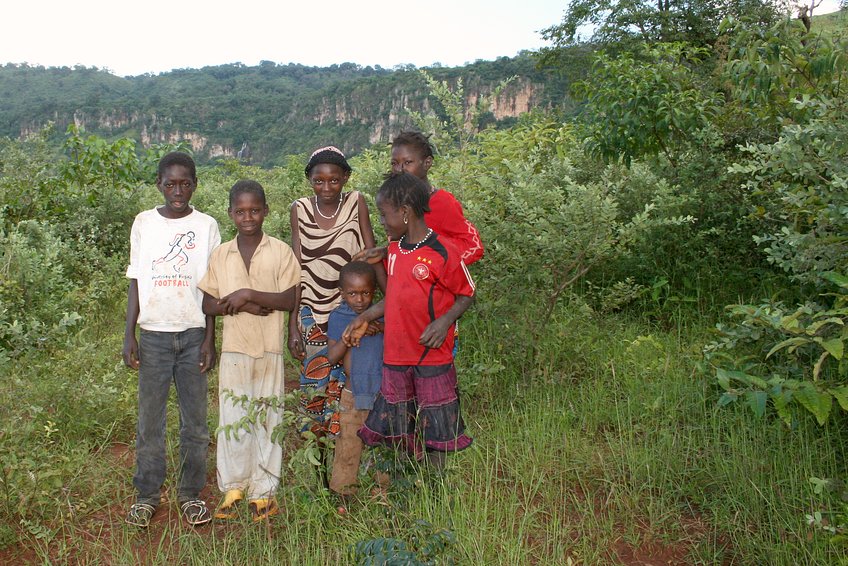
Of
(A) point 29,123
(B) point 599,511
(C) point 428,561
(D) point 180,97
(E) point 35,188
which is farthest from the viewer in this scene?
(D) point 180,97

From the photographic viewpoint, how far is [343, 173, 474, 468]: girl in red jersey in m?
2.94

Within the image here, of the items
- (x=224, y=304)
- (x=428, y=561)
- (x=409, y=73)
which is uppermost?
(x=409, y=73)

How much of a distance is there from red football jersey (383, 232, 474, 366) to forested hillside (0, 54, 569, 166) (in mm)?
51491

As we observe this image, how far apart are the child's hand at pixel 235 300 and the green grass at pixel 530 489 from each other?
2.62ft

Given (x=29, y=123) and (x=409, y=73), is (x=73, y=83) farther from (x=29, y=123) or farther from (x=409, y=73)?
(x=409, y=73)

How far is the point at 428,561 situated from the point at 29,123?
6992 centimetres

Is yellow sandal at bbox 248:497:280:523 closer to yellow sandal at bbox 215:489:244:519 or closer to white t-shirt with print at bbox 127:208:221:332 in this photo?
yellow sandal at bbox 215:489:244:519

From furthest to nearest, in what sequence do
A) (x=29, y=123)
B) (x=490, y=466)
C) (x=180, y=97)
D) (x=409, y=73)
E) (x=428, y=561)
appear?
(x=180, y=97) → (x=409, y=73) → (x=29, y=123) → (x=490, y=466) → (x=428, y=561)

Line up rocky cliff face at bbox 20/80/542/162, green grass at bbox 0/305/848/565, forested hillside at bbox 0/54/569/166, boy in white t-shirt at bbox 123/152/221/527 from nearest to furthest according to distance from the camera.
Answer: green grass at bbox 0/305/848/565, boy in white t-shirt at bbox 123/152/221/527, forested hillside at bbox 0/54/569/166, rocky cliff face at bbox 20/80/542/162

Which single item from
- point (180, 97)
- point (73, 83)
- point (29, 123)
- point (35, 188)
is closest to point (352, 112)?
point (180, 97)

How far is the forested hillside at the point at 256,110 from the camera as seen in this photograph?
57812mm

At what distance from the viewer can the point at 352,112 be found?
7056 cm

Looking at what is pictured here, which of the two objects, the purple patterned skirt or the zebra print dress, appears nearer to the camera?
the purple patterned skirt

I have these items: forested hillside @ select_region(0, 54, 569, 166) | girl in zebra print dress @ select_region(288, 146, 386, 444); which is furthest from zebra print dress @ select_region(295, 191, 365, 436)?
forested hillside @ select_region(0, 54, 569, 166)
